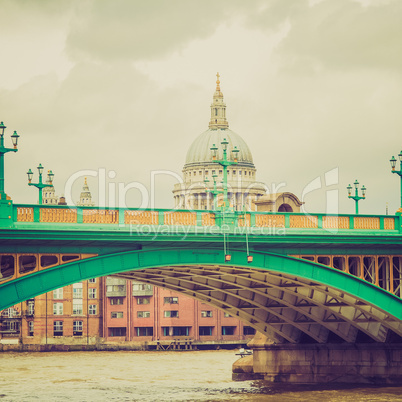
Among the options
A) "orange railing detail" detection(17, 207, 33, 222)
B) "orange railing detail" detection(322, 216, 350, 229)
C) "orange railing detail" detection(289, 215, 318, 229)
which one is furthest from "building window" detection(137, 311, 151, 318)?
"orange railing detail" detection(17, 207, 33, 222)

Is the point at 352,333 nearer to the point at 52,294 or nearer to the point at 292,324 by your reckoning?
the point at 292,324

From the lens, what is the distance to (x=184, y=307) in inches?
5443

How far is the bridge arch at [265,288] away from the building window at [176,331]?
7024 centimetres

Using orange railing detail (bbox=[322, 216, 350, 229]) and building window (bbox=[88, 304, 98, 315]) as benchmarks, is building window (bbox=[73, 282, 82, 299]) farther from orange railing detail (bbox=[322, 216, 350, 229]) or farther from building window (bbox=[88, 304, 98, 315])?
orange railing detail (bbox=[322, 216, 350, 229])

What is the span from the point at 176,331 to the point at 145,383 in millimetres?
61117

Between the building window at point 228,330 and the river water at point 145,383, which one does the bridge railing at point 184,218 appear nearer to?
the river water at point 145,383

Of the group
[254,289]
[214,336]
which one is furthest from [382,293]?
[214,336]

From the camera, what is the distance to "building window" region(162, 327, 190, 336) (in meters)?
138

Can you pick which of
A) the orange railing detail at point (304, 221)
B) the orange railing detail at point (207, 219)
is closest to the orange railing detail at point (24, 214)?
the orange railing detail at point (207, 219)

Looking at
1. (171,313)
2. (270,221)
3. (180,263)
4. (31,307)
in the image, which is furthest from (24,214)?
(31,307)

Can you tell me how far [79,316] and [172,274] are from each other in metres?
83.4

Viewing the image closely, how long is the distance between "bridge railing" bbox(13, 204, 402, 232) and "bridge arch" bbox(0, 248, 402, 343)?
4.78 ft

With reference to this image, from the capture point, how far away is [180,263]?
159 ft

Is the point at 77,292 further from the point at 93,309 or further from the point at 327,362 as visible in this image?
the point at 327,362
